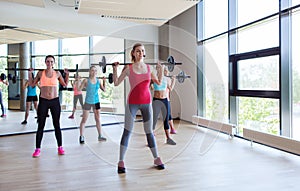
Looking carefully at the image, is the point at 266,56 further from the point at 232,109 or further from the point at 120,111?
the point at 120,111

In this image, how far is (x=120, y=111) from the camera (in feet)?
20.7

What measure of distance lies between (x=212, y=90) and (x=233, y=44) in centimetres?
124

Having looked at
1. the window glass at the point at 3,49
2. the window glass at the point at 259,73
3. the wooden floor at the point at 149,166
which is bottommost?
the wooden floor at the point at 149,166

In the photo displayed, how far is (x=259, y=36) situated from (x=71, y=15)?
3837 mm

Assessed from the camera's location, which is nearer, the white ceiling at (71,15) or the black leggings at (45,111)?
the black leggings at (45,111)

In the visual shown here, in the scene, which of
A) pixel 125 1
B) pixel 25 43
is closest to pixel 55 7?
A: pixel 25 43

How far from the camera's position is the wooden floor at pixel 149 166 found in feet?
8.23

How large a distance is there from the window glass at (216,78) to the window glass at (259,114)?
1.40 ft

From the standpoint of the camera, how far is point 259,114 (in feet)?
14.9

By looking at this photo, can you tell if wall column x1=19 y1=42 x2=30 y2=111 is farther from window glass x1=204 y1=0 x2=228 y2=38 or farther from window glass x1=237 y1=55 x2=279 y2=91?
window glass x1=237 y1=55 x2=279 y2=91

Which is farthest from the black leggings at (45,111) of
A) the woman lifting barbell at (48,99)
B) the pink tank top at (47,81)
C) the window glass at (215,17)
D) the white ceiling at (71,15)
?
the window glass at (215,17)

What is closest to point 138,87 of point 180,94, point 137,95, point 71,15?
point 137,95

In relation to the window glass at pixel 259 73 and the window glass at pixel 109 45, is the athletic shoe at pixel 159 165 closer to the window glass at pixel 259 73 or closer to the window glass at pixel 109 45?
the window glass at pixel 259 73

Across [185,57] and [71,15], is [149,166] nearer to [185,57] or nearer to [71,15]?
[71,15]
